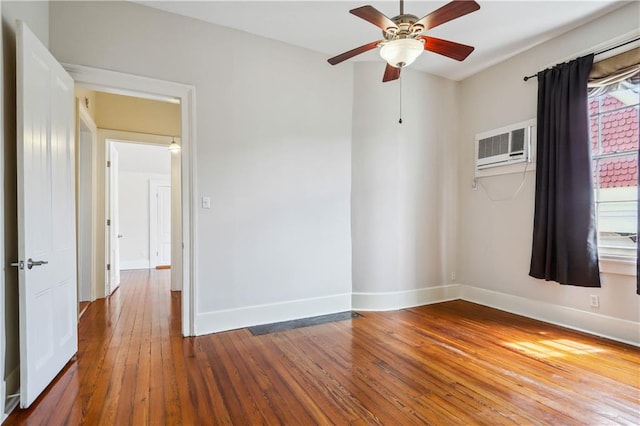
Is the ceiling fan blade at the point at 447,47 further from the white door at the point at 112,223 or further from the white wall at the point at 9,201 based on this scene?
the white door at the point at 112,223

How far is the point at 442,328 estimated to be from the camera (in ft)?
11.3

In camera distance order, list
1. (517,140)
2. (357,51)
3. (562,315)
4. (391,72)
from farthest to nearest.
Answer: (517,140) → (562,315) → (391,72) → (357,51)

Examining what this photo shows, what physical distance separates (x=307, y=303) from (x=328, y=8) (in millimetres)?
3027

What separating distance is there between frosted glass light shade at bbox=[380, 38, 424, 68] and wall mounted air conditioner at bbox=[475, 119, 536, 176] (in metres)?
2.36

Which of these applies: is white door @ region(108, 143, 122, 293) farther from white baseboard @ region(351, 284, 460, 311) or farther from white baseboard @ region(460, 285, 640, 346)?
white baseboard @ region(460, 285, 640, 346)

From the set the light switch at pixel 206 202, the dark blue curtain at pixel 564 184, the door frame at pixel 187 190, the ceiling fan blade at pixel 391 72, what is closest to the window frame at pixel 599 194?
the dark blue curtain at pixel 564 184

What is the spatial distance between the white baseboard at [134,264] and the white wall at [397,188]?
5875 millimetres

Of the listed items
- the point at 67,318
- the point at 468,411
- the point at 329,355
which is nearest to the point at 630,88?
the point at 468,411

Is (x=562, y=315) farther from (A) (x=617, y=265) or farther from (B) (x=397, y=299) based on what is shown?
(B) (x=397, y=299)

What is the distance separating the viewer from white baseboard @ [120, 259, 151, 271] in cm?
768

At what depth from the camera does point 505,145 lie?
408 centimetres

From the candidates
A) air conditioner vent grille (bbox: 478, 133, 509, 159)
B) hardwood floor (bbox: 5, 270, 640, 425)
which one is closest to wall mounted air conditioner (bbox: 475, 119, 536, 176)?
air conditioner vent grille (bbox: 478, 133, 509, 159)

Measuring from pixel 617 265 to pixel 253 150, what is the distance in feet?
12.1

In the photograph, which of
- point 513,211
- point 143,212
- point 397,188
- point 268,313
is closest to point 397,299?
point 397,188
